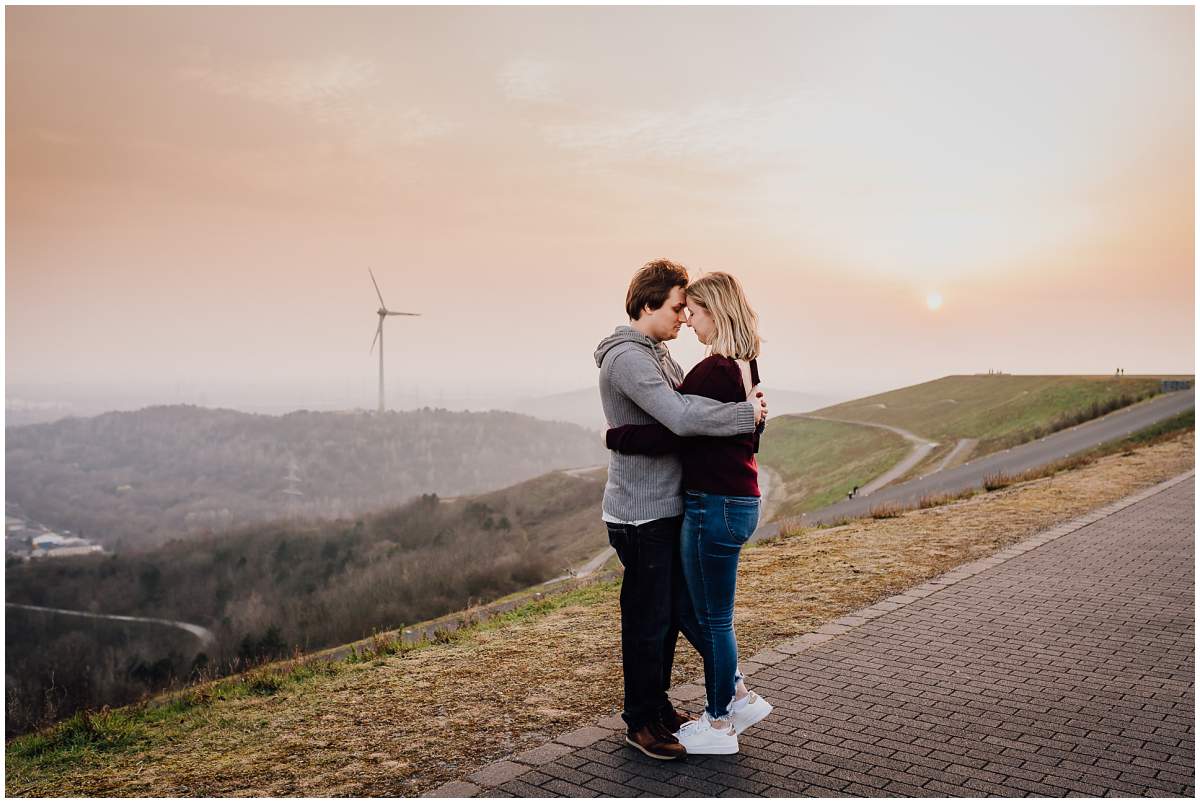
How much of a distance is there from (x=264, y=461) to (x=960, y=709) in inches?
7172

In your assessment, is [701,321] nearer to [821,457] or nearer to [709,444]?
[709,444]

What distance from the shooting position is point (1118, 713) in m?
6.32

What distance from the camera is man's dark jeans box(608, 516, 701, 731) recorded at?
534 centimetres

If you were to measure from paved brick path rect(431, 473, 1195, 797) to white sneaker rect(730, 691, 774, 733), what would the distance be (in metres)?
0.15

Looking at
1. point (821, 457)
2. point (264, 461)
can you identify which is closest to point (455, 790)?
point (821, 457)

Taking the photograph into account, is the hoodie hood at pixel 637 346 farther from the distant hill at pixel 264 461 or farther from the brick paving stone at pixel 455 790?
the distant hill at pixel 264 461

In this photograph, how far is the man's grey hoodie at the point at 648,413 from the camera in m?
4.94

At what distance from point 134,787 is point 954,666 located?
218 inches

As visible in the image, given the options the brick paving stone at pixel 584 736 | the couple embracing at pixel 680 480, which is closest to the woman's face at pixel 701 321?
the couple embracing at pixel 680 480

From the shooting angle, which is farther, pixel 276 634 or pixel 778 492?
pixel 778 492

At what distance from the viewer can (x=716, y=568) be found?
5.29m

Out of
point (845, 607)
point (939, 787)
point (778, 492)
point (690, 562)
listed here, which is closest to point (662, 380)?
point (690, 562)

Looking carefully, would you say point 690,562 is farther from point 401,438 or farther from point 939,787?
point 401,438

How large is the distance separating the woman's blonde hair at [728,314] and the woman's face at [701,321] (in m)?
0.02
